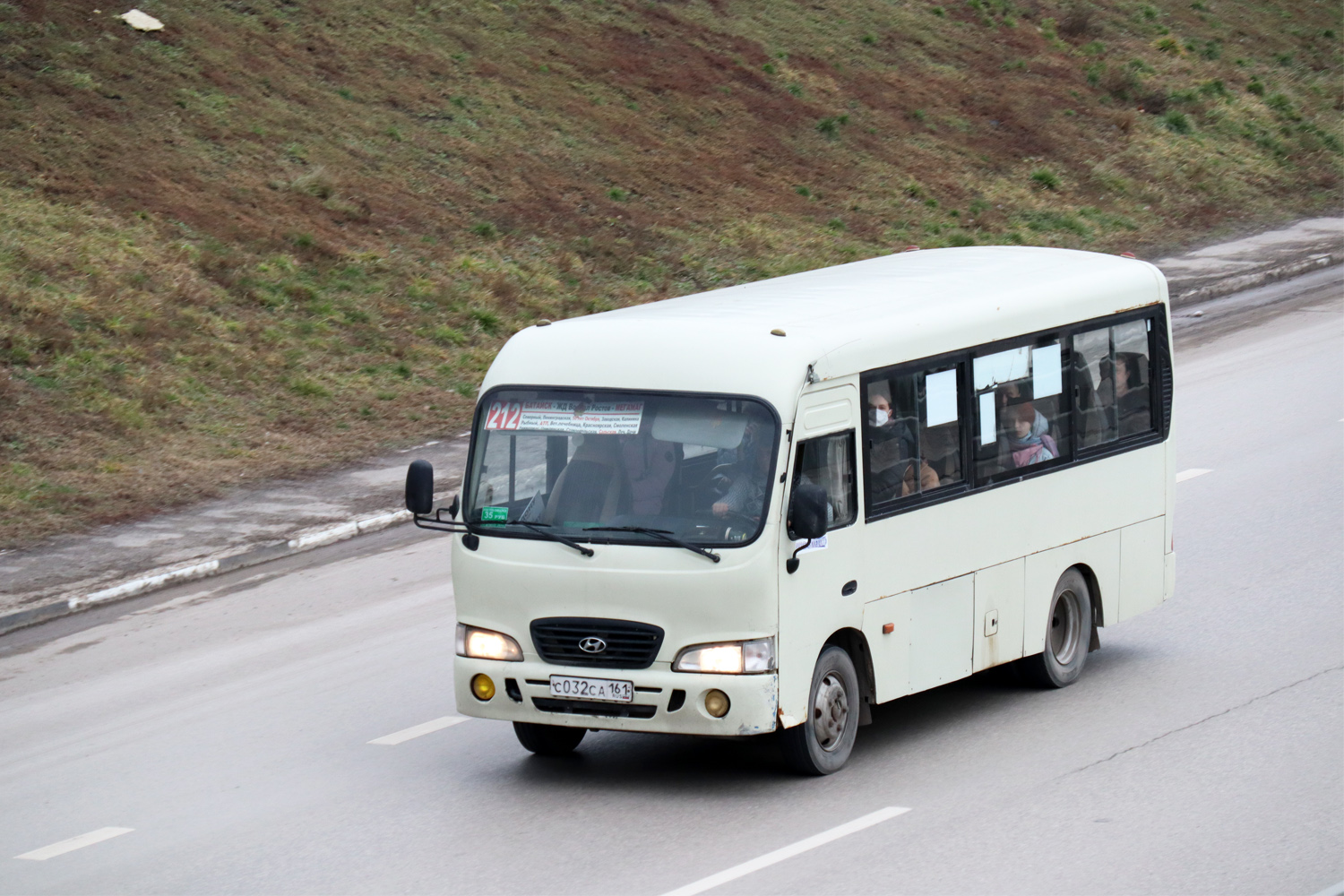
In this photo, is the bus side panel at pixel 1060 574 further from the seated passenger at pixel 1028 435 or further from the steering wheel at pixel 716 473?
the steering wheel at pixel 716 473

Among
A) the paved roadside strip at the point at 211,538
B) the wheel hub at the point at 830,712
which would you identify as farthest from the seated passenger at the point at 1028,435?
the paved roadside strip at the point at 211,538

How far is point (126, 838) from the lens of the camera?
9.16 meters

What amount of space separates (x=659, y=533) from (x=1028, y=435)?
2.84m

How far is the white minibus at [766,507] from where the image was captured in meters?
9.04

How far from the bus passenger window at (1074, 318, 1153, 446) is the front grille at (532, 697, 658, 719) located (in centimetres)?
371

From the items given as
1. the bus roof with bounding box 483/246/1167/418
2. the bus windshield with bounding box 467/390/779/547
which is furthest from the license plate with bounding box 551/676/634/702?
the bus roof with bounding box 483/246/1167/418

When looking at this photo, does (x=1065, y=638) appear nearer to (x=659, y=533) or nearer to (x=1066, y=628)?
(x=1066, y=628)

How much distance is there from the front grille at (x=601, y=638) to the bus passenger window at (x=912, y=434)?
152cm

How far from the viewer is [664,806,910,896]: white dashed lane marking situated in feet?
26.2

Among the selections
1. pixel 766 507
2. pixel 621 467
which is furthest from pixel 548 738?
pixel 766 507

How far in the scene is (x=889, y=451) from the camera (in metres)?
9.85

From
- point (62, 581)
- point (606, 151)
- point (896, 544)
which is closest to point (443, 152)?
point (606, 151)

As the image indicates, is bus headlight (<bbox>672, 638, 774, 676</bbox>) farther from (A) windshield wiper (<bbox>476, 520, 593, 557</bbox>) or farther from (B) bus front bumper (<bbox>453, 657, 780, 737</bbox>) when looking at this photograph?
(A) windshield wiper (<bbox>476, 520, 593, 557</bbox>)

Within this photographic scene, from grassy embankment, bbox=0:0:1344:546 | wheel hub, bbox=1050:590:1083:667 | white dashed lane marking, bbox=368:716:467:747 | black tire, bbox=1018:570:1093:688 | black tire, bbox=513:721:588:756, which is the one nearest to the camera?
black tire, bbox=513:721:588:756
